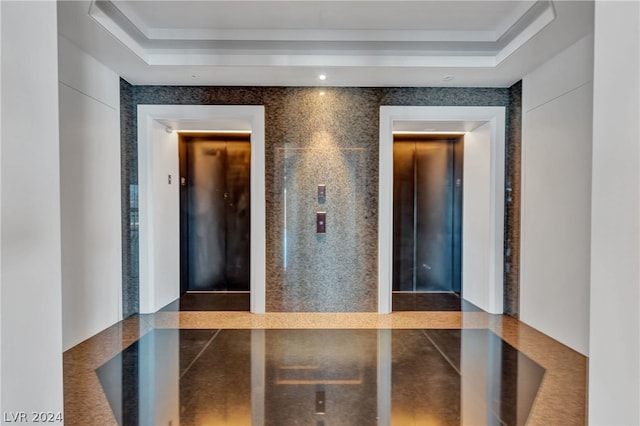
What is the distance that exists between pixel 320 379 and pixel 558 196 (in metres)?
2.84

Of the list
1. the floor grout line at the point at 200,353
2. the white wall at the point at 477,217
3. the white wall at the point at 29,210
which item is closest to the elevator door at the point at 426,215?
the white wall at the point at 477,217

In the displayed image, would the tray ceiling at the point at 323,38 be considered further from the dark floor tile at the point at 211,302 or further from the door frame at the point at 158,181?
the dark floor tile at the point at 211,302

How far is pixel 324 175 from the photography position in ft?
14.0

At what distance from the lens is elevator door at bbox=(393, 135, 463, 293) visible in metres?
5.17

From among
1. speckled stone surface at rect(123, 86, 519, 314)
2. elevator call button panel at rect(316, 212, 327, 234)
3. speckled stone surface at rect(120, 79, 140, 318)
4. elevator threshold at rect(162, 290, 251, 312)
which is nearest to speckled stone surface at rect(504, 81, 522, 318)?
speckled stone surface at rect(123, 86, 519, 314)

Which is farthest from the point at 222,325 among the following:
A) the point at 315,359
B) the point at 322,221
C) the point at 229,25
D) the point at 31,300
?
the point at 229,25

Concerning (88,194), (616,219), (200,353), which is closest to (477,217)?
(616,219)

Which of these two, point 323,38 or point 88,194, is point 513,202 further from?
point 88,194

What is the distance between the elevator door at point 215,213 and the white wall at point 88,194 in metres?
1.25

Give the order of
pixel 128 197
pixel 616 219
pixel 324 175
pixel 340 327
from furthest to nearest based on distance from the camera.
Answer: pixel 324 175 → pixel 128 197 → pixel 340 327 → pixel 616 219

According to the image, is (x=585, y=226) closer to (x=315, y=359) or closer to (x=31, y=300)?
(x=315, y=359)

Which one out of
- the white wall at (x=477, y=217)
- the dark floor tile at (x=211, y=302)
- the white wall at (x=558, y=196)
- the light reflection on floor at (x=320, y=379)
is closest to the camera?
the light reflection on floor at (x=320, y=379)

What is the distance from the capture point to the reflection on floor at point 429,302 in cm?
452

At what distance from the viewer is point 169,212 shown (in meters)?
4.69
